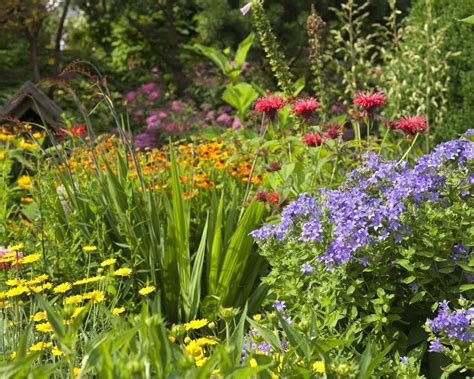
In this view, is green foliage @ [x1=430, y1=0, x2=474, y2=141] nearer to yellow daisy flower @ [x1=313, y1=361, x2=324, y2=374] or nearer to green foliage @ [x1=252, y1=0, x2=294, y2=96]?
green foliage @ [x1=252, y1=0, x2=294, y2=96]

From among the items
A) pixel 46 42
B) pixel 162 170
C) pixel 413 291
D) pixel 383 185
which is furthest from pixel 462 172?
pixel 46 42

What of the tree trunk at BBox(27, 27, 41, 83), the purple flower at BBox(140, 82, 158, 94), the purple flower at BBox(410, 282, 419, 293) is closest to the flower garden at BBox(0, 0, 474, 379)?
the purple flower at BBox(410, 282, 419, 293)

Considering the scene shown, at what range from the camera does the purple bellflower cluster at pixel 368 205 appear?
2654 millimetres

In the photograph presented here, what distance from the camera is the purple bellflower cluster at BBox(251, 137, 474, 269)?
265cm

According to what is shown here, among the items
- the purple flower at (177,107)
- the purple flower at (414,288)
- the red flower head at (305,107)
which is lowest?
the purple flower at (177,107)

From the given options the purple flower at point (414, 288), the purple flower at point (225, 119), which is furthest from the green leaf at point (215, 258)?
the purple flower at point (225, 119)

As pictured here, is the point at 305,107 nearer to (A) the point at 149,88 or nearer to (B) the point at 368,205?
(B) the point at 368,205

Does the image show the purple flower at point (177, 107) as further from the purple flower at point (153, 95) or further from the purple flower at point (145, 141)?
the purple flower at point (153, 95)

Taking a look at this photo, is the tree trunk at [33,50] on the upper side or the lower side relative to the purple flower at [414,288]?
upper

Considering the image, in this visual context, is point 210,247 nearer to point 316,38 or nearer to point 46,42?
point 316,38

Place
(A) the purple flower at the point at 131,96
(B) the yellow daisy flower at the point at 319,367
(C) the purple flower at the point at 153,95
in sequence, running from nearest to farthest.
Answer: (B) the yellow daisy flower at the point at 319,367, (C) the purple flower at the point at 153,95, (A) the purple flower at the point at 131,96

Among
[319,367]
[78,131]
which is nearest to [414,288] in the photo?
[319,367]

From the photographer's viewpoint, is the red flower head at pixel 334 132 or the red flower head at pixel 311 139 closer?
the red flower head at pixel 334 132

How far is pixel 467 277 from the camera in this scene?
2791mm
